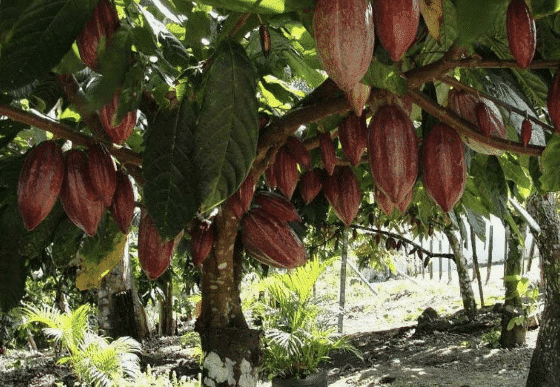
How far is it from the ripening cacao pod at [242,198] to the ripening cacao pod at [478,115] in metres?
0.25

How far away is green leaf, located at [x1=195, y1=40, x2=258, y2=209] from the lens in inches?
17.7

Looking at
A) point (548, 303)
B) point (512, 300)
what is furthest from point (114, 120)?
point (512, 300)

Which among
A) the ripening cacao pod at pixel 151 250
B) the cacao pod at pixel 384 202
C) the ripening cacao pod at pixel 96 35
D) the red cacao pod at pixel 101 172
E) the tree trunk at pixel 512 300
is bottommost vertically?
the tree trunk at pixel 512 300

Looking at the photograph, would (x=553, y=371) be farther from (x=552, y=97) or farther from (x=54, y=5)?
(x=54, y=5)

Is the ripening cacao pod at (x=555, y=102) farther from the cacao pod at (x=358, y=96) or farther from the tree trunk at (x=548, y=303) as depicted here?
the tree trunk at (x=548, y=303)

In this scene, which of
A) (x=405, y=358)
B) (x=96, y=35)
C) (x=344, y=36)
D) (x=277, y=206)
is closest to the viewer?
(x=344, y=36)

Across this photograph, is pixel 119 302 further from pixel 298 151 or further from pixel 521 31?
pixel 521 31

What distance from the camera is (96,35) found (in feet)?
1.61

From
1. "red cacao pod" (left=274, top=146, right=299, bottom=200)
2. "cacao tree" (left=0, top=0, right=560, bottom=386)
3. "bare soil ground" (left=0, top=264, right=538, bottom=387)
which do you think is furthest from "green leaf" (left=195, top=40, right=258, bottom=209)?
"bare soil ground" (left=0, top=264, right=538, bottom=387)

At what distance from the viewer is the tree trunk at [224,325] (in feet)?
2.35

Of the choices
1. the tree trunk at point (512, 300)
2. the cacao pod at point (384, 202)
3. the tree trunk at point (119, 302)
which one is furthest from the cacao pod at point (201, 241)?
the tree trunk at point (512, 300)

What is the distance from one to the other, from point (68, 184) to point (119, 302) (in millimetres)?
2817

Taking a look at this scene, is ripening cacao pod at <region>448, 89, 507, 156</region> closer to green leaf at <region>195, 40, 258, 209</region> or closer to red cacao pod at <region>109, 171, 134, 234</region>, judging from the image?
green leaf at <region>195, 40, 258, 209</region>

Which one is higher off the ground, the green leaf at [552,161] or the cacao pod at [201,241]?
the green leaf at [552,161]
